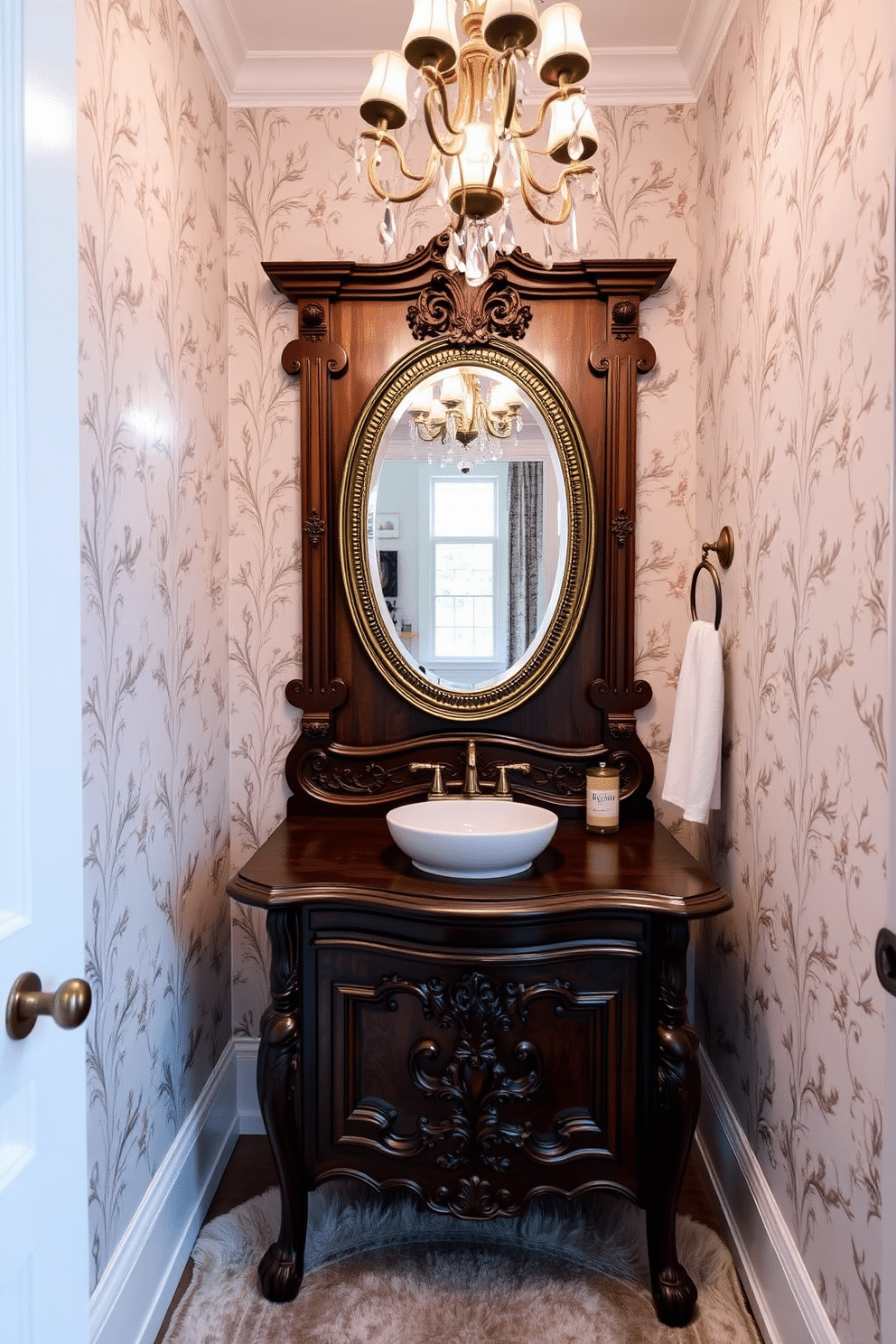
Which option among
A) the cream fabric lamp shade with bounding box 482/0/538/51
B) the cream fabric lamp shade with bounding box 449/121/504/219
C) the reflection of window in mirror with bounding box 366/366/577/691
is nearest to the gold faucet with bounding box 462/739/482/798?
the reflection of window in mirror with bounding box 366/366/577/691

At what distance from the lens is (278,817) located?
230 centimetres

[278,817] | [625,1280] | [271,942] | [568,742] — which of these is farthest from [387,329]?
[625,1280]

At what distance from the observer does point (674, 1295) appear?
165 cm

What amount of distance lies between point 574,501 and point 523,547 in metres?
0.18

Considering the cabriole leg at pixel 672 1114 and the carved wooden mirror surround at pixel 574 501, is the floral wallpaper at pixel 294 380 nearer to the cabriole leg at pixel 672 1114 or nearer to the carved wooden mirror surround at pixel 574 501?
the carved wooden mirror surround at pixel 574 501

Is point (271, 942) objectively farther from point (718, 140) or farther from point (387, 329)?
point (718, 140)

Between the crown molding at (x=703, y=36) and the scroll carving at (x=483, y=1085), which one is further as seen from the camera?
the crown molding at (x=703, y=36)

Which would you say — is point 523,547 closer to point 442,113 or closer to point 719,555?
point 719,555

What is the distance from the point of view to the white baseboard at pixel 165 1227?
146cm

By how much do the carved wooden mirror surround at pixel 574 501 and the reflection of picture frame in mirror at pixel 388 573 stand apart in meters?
0.10

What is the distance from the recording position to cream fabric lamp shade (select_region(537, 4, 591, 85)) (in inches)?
53.7

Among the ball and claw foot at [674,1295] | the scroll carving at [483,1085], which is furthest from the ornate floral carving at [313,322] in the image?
the ball and claw foot at [674,1295]

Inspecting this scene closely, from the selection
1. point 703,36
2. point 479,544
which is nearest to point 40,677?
point 479,544

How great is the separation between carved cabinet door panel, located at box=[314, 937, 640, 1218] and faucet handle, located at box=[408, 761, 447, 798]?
49 cm
